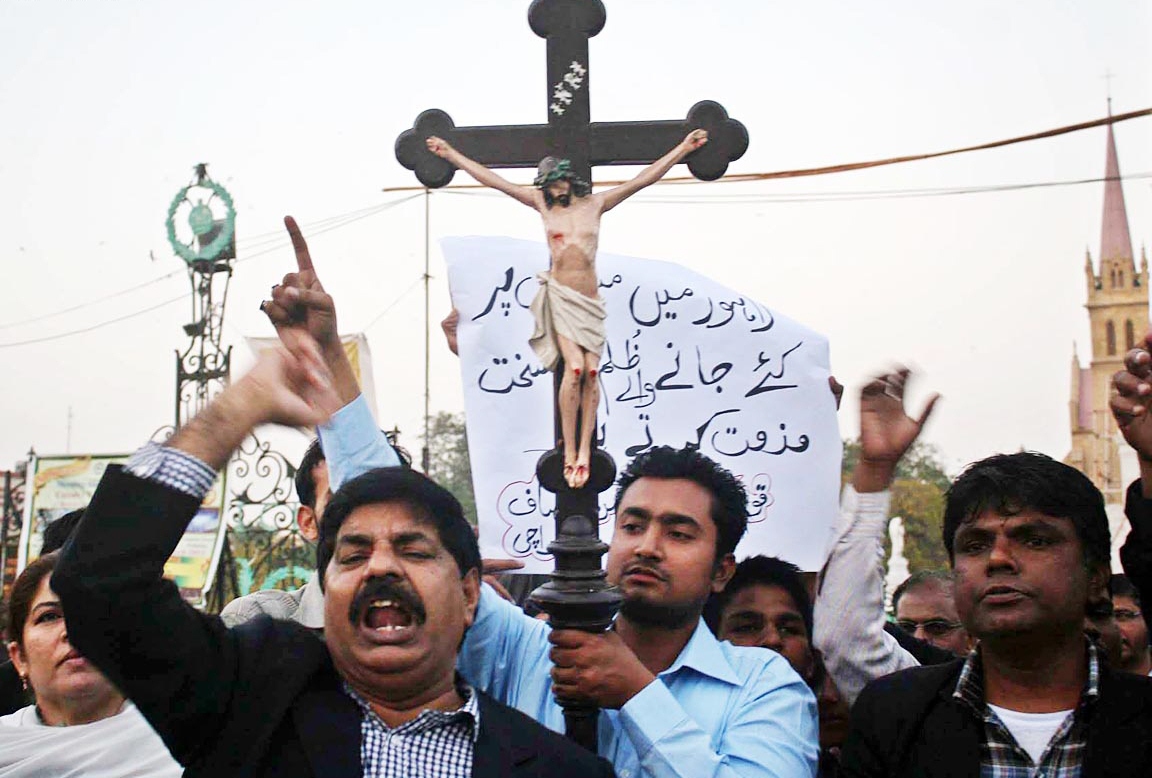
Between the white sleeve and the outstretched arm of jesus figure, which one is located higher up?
the outstretched arm of jesus figure

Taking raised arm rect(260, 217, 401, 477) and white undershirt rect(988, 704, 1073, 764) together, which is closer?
white undershirt rect(988, 704, 1073, 764)

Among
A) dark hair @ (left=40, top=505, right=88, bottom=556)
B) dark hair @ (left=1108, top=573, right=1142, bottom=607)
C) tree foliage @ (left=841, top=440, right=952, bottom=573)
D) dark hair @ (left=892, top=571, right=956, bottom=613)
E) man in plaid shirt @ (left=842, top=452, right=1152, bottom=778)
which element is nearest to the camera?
man in plaid shirt @ (left=842, top=452, right=1152, bottom=778)

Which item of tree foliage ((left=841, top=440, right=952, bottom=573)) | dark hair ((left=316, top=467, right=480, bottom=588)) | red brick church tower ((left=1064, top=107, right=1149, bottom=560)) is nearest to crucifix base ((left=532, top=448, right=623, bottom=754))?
dark hair ((left=316, top=467, right=480, bottom=588))

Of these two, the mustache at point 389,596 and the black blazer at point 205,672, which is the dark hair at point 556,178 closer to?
the mustache at point 389,596

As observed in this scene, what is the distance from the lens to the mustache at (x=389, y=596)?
240cm

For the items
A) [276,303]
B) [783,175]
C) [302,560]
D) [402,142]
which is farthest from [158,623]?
[302,560]

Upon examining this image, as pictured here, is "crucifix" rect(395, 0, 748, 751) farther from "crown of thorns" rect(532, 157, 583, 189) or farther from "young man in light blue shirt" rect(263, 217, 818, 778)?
"young man in light blue shirt" rect(263, 217, 818, 778)

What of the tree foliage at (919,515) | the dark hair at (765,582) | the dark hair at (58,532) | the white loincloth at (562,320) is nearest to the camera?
the white loincloth at (562,320)

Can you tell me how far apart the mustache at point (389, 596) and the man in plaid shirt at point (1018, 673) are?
0.95 meters

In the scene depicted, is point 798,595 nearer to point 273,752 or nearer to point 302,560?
point 273,752

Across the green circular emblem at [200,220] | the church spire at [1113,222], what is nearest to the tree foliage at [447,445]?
the church spire at [1113,222]

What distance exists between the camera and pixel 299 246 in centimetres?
290

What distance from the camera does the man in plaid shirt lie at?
2477 millimetres

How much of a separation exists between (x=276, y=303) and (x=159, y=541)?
2.23 ft
